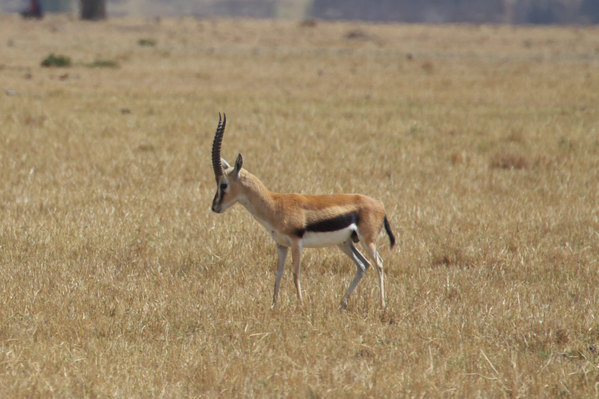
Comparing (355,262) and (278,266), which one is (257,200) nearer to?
(278,266)

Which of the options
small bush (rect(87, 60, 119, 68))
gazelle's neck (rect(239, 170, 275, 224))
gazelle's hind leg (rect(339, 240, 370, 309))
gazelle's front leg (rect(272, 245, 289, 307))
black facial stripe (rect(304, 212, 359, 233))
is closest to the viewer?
black facial stripe (rect(304, 212, 359, 233))

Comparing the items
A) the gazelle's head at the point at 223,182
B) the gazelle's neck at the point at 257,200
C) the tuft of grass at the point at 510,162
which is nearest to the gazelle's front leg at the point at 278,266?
the gazelle's neck at the point at 257,200

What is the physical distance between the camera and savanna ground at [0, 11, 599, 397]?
5625 millimetres

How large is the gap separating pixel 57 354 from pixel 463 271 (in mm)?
4132

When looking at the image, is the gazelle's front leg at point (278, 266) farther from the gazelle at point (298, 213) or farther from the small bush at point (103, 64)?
the small bush at point (103, 64)

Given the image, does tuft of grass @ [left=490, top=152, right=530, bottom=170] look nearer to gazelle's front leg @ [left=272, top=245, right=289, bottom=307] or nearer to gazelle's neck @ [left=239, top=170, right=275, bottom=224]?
gazelle's front leg @ [left=272, top=245, right=289, bottom=307]

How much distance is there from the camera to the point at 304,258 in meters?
8.64

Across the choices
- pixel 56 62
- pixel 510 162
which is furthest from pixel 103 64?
pixel 510 162

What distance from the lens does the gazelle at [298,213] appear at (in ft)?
21.7

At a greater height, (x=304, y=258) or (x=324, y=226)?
(x=324, y=226)

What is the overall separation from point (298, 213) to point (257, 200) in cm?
36

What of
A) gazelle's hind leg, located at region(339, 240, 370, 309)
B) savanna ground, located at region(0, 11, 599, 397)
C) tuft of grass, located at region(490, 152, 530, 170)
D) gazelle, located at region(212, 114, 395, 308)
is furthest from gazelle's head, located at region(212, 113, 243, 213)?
tuft of grass, located at region(490, 152, 530, 170)

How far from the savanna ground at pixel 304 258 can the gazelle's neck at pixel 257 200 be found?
785mm

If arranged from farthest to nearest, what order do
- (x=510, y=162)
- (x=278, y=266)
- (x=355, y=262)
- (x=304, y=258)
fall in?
(x=510, y=162)
(x=304, y=258)
(x=355, y=262)
(x=278, y=266)
